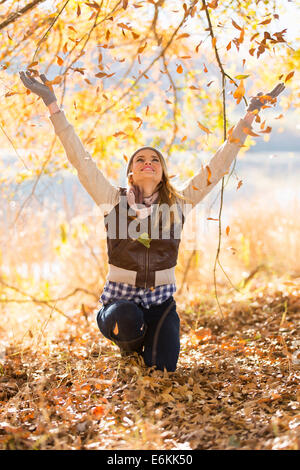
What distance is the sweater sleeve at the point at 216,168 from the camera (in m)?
2.77

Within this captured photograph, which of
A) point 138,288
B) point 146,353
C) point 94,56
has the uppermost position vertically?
point 94,56

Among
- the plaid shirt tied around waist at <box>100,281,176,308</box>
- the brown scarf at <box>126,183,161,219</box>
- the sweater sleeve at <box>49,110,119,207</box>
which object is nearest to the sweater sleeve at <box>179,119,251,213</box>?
the brown scarf at <box>126,183,161,219</box>

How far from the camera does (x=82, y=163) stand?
2.65 metres

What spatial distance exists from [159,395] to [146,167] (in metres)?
1.29

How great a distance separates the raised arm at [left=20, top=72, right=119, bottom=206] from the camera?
2.53 m

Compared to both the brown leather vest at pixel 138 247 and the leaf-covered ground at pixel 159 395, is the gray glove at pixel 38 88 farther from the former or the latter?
the leaf-covered ground at pixel 159 395

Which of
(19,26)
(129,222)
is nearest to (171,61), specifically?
(19,26)

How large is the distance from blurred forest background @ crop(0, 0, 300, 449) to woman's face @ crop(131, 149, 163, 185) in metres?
0.23

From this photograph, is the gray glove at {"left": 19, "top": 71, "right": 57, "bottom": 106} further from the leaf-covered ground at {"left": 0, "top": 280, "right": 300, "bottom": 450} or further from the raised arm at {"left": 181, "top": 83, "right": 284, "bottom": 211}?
the leaf-covered ground at {"left": 0, "top": 280, "right": 300, "bottom": 450}

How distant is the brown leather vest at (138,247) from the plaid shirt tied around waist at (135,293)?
0.05 metres

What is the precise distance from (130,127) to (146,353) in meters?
2.06

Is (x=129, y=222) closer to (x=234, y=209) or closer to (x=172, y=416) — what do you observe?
(x=172, y=416)

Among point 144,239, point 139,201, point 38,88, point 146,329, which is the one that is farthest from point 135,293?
point 38,88

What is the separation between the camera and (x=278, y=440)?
70.7 inches
